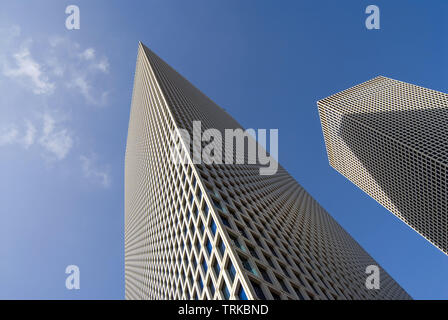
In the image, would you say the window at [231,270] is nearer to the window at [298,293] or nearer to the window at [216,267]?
the window at [216,267]

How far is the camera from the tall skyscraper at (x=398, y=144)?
92000mm

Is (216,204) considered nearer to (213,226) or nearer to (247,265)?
Answer: (213,226)

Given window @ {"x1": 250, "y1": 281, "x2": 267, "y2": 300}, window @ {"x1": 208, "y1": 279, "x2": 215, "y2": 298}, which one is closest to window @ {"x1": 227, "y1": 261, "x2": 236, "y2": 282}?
window @ {"x1": 250, "y1": 281, "x2": 267, "y2": 300}

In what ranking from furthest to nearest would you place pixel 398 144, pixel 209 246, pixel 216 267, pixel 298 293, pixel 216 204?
1. pixel 398 144
2. pixel 216 204
3. pixel 209 246
4. pixel 298 293
5. pixel 216 267

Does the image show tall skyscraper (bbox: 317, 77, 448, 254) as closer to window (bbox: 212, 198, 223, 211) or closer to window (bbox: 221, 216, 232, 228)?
window (bbox: 212, 198, 223, 211)

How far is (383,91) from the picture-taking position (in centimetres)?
11969

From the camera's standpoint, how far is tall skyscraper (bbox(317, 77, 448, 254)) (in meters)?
92.0

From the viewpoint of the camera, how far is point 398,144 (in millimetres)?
97250

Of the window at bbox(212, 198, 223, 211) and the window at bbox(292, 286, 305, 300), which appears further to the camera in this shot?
the window at bbox(212, 198, 223, 211)

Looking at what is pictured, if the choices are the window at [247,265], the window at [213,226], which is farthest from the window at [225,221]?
the window at [247,265]

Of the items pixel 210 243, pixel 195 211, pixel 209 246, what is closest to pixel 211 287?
pixel 209 246

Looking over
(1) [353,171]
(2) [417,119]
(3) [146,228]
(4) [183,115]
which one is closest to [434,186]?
(2) [417,119]

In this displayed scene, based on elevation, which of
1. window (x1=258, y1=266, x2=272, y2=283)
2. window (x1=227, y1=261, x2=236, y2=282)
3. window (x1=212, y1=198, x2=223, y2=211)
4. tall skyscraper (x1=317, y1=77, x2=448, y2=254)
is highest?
tall skyscraper (x1=317, y1=77, x2=448, y2=254)
